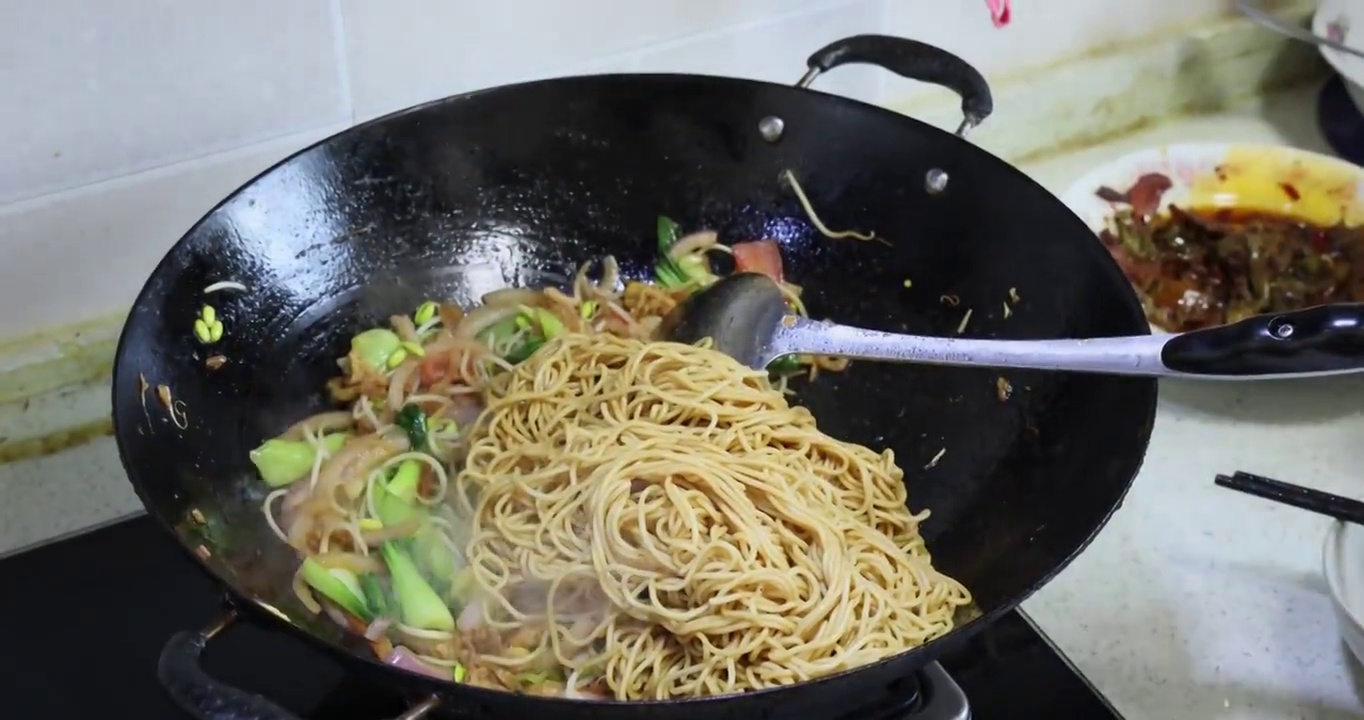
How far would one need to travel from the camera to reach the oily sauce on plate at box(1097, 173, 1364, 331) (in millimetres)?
1276

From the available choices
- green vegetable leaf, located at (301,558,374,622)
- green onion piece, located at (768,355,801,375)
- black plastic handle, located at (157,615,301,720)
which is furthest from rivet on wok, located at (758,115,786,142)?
black plastic handle, located at (157,615,301,720)

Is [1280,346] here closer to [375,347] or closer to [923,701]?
[923,701]

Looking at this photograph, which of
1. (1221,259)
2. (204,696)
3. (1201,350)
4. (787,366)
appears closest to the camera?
(204,696)

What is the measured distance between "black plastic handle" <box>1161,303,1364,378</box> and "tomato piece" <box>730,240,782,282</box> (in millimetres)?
450

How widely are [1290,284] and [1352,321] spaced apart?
58cm

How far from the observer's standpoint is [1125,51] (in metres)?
1.59

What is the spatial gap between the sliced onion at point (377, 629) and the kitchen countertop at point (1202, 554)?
1.24 ft

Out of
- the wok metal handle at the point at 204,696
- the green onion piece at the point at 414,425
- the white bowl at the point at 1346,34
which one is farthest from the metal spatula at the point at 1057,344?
the white bowl at the point at 1346,34

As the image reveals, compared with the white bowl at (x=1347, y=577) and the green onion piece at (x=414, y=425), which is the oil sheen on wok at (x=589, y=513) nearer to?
the green onion piece at (x=414, y=425)

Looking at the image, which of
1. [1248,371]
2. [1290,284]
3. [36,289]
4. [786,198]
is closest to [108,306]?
[36,289]

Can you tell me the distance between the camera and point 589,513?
949 millimetres

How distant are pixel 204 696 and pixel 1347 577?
2.81 ft

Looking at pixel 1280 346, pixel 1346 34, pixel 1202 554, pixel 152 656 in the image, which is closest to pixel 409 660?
pixel 152 656

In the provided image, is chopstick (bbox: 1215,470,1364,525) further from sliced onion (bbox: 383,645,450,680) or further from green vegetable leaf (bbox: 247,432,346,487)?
green vegetable leaf (bbox: 247,432,346,487)
